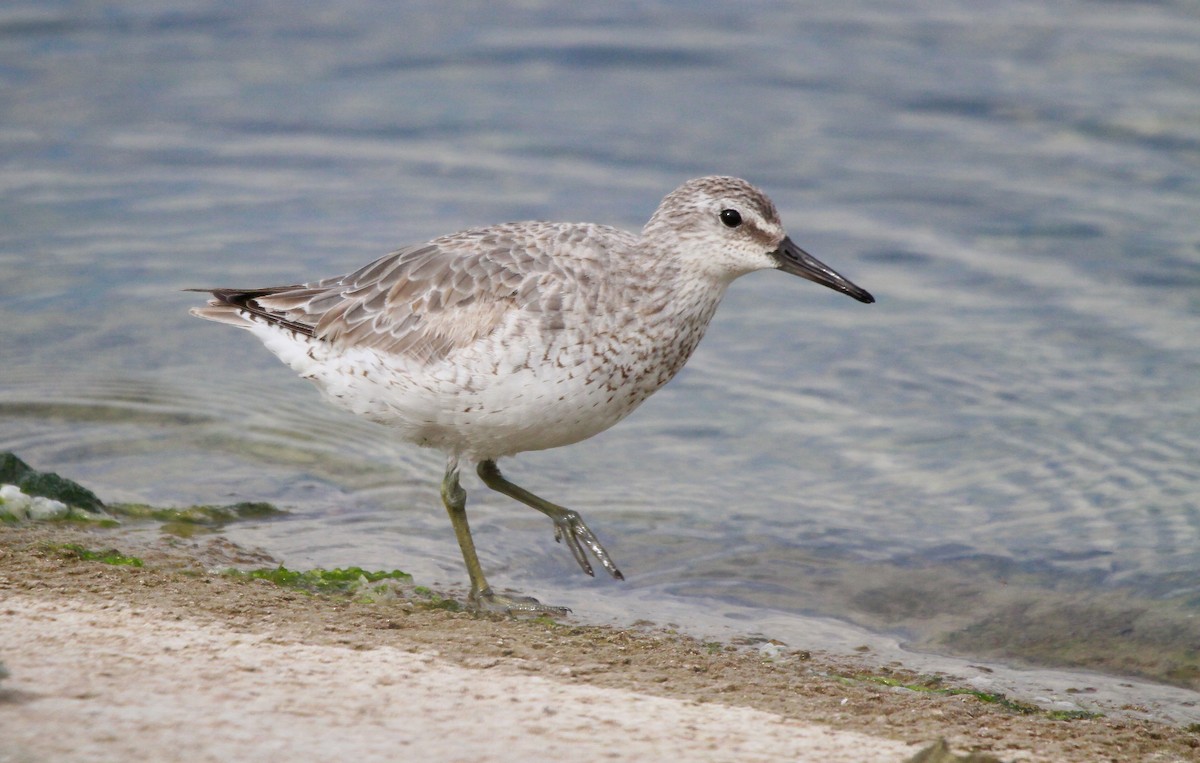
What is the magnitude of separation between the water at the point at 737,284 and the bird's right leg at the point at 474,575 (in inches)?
12.6

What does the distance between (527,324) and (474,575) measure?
1412mm

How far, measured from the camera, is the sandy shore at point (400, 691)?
4043mm

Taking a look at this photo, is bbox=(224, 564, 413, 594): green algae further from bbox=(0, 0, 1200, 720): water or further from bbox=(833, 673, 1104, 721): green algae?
bbox=(833, 673, 1104, 721): green algae

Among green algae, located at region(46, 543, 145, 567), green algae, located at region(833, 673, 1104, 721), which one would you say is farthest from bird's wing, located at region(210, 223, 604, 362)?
green algae, located at region(833, 673, 1104, 721)

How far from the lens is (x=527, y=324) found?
20.6 ft

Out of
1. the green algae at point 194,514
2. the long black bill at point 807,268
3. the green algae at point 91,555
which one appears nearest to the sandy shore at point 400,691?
the green algae at point 91,555

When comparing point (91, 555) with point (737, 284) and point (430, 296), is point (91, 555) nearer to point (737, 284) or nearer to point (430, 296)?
point (430, 296)

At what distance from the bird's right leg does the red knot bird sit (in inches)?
0.4

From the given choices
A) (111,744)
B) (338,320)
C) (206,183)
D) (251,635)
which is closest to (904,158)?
(206,183)

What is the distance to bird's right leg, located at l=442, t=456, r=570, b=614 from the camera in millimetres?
6711

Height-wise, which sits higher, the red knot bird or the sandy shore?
the red knot bird

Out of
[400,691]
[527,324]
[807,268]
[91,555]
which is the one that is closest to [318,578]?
[91,555]

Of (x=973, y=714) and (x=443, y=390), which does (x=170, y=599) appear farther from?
(x=973, y=714)

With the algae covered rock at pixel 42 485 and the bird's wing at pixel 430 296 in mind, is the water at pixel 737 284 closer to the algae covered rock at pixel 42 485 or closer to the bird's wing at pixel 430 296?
the algae covered rock at pixel 42 485
